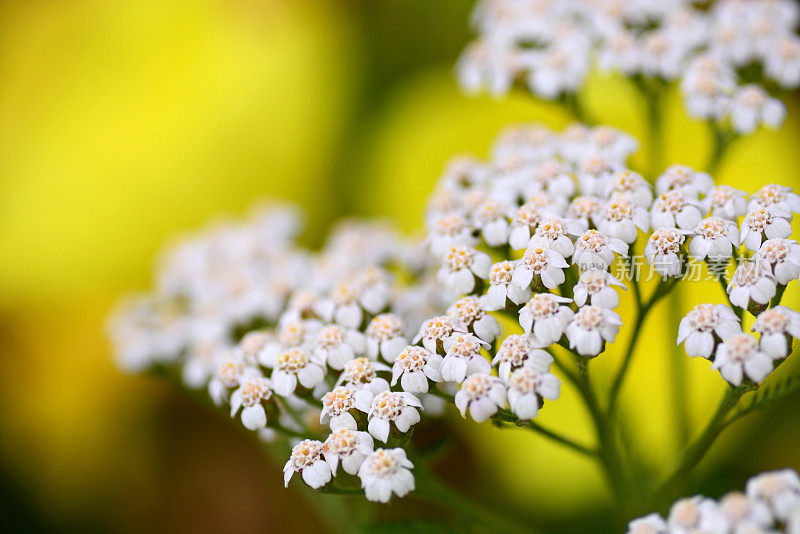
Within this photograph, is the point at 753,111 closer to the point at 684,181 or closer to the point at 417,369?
the point at 684,181

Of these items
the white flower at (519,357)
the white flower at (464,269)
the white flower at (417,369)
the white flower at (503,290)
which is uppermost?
the white flower at (464,269)

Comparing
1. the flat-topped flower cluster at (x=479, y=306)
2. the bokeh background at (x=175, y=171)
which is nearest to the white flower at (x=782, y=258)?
the flat-topped flower cluster at (x=479, y=306)

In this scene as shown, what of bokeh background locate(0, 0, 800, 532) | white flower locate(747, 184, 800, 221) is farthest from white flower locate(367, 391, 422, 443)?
bokeh background locate(0, 0, 800, 532)

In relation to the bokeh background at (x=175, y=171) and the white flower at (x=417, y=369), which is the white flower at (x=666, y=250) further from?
the bokeh background at (x=175, y=171)

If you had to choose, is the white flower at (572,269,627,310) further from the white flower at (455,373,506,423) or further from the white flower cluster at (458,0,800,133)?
the white flower cluster at (458,0,800,133)

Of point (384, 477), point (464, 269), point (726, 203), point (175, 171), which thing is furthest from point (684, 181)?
point (175, 171)

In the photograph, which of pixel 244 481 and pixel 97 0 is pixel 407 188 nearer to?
pixel 244 481
